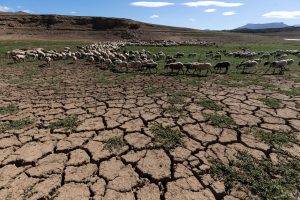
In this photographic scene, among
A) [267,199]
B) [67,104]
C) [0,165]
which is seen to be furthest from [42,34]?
[267,199]

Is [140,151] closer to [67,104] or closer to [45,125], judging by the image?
[45,125]

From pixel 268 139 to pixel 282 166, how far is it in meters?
1.08

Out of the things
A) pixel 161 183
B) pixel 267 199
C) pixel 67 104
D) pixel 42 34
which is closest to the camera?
pixel 267 199

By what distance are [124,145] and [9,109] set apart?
4404 millimetres

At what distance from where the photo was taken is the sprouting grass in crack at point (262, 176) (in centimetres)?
384

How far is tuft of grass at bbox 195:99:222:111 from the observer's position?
24.9ft

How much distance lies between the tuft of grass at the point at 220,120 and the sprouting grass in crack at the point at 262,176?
4.91 ft

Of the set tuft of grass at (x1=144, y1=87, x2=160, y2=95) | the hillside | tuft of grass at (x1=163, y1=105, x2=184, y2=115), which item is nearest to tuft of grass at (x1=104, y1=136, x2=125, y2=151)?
tuft of grass at (x1=163, y1=105, x2=184, y2=115)

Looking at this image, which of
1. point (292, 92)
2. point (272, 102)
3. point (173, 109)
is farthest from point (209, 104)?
point (292, 92)

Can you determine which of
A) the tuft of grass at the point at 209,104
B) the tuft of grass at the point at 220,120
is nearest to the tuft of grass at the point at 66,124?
the tuft of grass at the point at 220,120

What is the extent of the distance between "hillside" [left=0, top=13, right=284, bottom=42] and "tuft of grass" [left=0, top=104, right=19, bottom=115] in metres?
39.0

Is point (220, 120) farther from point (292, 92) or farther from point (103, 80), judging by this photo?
point (103, 80)

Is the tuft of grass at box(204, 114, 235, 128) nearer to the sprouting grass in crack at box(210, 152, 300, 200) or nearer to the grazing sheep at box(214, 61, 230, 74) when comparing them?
the sprouting grass in crack at box(210, 152, 300, 200)

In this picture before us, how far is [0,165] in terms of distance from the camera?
15.3ft
